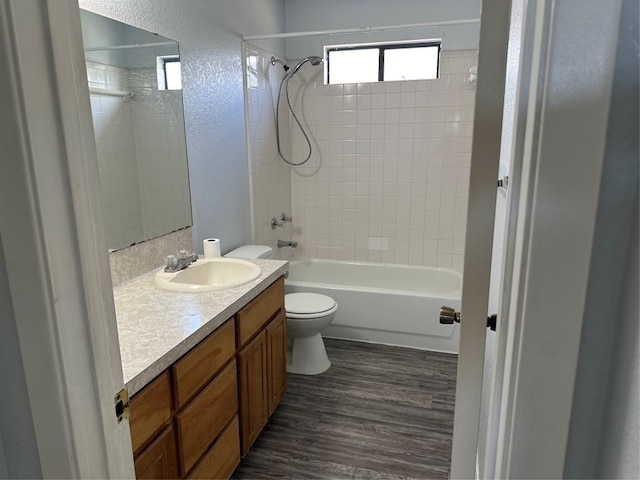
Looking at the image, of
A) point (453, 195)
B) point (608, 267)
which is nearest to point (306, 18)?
point (453, 195)

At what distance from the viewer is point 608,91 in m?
0.43

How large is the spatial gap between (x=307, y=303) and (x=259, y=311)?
34.5 inches

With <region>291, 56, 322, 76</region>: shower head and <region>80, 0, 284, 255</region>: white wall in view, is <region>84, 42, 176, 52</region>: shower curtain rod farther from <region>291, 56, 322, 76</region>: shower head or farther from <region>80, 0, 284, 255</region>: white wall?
<region>291, 56, 322, 76</region>: shower head

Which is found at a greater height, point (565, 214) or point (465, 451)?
point (565, 214)

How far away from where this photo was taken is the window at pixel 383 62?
133 inches

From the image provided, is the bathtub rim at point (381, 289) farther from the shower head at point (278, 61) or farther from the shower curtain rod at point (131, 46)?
the shower curtain rod at point (131, 46)

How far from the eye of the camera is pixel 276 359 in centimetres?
216

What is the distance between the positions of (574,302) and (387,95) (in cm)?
322

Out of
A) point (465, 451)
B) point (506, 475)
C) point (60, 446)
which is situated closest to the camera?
point (506, 475)

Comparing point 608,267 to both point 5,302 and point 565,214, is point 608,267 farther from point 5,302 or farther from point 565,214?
point 5,302

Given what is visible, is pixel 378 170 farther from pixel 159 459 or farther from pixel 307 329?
pixel 159 459

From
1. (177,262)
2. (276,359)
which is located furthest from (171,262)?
(276,359)

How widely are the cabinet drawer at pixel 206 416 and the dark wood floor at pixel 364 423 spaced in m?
0.44

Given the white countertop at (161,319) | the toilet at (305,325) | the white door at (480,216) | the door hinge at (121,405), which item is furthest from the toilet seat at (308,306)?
the door hinge at (121,405)
